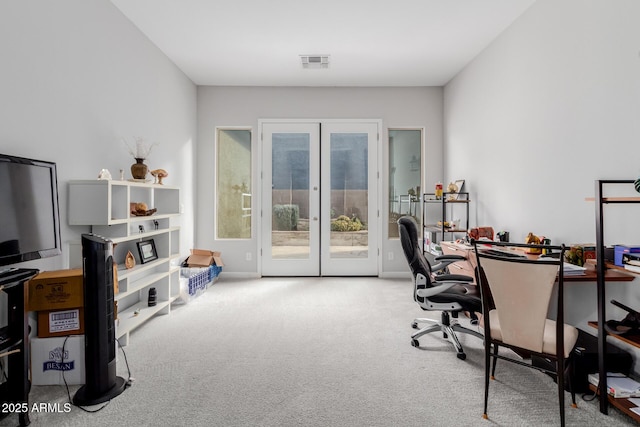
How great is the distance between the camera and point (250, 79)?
4746 mm

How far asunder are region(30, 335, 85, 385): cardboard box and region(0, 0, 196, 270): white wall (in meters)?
0.53

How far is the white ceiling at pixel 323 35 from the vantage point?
9.91ft

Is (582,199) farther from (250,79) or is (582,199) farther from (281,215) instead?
(250,79)

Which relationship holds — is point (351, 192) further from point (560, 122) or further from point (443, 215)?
point (560, 122)

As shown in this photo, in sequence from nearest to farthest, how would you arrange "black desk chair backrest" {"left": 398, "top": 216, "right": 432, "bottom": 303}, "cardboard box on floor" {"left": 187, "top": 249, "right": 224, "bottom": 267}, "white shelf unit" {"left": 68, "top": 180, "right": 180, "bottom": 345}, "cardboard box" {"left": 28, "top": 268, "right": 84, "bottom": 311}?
"cardboard box" {"left": 28, "top": 268, "right": 84, "bottom": 311}
"white shelf unit" {"left": 68, "top": 180, "right": 180, "bottom": 345}
"black desk chair backrest" {"left": 398, "top": 216, "right": 432, "bottom": 303}
"cardboard box on floor" {"left": 187, "top": 249, "right": 224, "bottom": 267}

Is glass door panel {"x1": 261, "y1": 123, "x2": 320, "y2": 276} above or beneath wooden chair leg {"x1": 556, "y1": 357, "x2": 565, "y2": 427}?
above

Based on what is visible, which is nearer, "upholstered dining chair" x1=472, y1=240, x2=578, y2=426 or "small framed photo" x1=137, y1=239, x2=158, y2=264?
"upholstered dining chair" x1=472, y1=240, x2=578, y2=426

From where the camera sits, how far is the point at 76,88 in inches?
100

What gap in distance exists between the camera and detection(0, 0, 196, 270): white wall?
207cm

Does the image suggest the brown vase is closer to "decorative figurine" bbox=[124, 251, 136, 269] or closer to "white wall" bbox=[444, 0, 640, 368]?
"decorative figurine" bbox=[124, 251, 136, 269]

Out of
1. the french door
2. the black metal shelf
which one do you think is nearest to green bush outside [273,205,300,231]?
the french door

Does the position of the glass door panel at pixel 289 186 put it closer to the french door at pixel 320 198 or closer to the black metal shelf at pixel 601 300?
the french door at pixel 320 198

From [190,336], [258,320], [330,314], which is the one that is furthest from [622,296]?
[190,336]

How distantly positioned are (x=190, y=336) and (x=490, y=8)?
13.0ft
